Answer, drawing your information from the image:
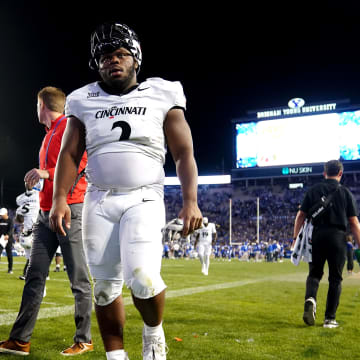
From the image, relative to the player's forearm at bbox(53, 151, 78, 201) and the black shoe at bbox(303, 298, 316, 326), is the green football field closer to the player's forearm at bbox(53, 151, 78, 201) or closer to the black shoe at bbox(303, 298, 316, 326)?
the black shoe at bbox(303, 298, 316, 326)

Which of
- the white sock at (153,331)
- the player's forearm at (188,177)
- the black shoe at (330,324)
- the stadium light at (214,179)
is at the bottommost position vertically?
the black shoe at (330,324)

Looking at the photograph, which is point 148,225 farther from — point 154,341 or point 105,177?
point 154,341

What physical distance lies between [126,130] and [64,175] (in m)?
0.52

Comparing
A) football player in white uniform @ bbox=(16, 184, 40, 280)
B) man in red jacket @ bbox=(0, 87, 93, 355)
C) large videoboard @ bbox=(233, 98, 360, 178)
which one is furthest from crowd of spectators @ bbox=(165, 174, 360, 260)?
man in red jacket @ bbox=(0, 87, 93, 355)

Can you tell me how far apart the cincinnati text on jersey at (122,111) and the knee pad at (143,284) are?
91 centimetres

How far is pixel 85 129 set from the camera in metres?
2.87

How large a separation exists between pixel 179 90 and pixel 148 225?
34.2 inches

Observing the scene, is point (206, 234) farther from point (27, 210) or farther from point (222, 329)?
point (222, 329)

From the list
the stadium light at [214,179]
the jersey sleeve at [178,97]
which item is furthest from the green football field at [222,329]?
the stadium light at [214,179]

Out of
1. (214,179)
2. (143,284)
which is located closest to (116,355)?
(143,284)

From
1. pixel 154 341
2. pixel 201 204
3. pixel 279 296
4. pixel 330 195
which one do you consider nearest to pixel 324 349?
pixel 330 195

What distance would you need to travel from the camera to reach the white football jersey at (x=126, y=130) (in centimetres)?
262

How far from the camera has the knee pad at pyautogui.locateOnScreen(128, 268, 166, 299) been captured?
245 cm

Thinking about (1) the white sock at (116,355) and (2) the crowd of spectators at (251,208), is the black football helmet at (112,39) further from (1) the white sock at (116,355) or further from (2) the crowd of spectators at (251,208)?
(2) the crowd of spectators at (251,208)
